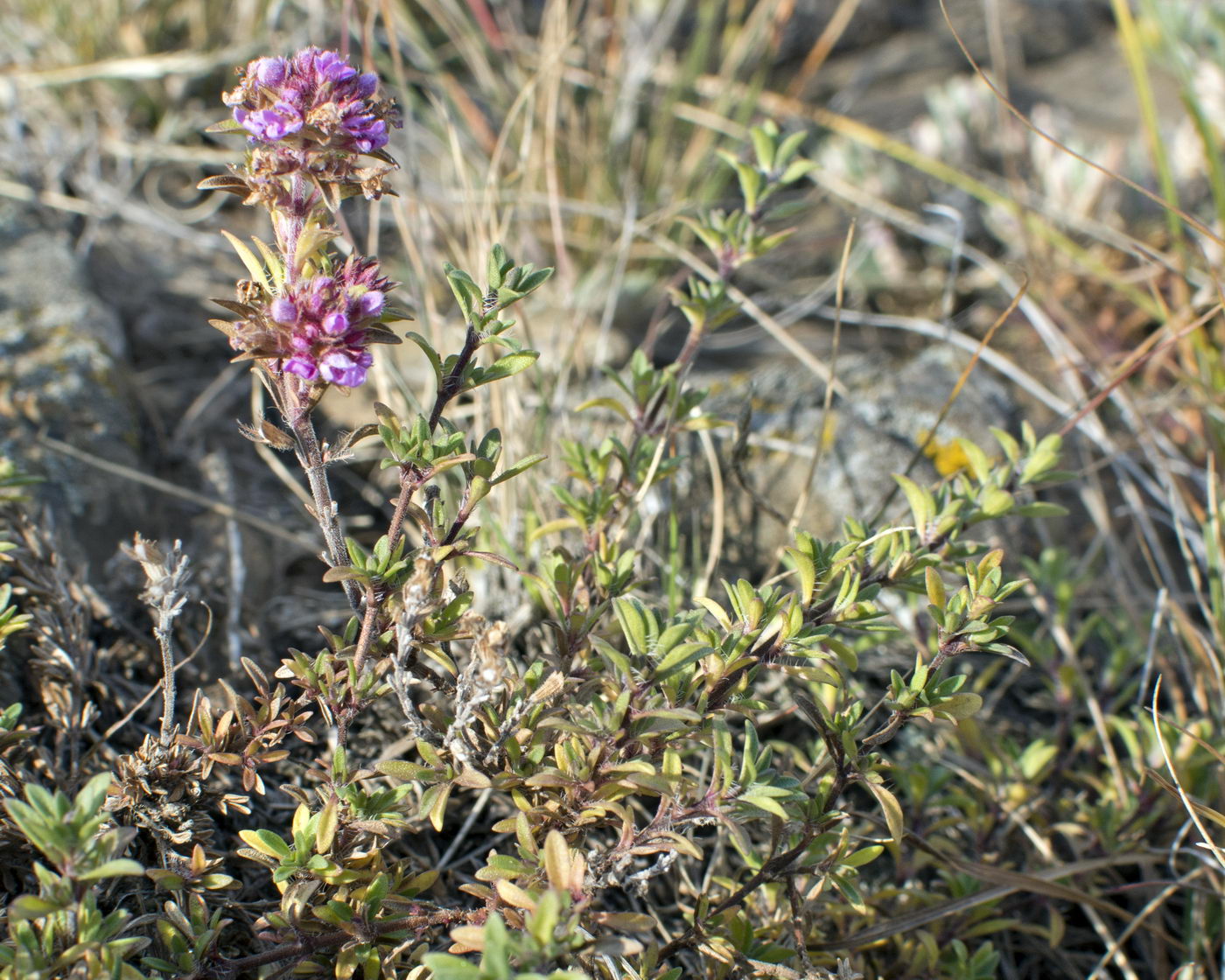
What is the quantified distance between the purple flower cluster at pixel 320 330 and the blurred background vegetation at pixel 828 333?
84 centimetres

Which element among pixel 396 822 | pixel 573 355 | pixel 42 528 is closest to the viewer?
pixel 396 822

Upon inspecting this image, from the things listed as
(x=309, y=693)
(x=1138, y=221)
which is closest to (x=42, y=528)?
(x=309, y=693)

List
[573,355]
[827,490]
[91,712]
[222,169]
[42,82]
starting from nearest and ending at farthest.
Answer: [91,712], [827,490], [573,355], [42,82], [222,169]

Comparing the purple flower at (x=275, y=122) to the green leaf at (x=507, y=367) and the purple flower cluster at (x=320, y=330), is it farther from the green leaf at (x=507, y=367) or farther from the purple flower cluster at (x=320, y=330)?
the green leaf at (x=507, y=367)

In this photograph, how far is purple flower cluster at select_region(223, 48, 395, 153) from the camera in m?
1.10

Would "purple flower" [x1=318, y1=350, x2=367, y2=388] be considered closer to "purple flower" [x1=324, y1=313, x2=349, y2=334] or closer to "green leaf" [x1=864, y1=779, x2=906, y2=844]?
"purple flower" [x1=324, y1=313, x2=349, y2=334]

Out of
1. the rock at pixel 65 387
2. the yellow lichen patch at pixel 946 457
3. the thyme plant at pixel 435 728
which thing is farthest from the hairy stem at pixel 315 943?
the yellow lichen patch at pixel 946 457

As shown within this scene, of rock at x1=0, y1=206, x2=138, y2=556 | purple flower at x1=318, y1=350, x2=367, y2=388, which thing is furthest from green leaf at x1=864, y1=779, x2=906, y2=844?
rock at x1=0, y1=206, x2=138, y2=556

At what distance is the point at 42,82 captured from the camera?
331cm

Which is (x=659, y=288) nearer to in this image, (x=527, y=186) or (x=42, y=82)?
(x=527, y=186)

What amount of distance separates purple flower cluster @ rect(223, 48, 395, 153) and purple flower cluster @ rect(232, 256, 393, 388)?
0.54 feet

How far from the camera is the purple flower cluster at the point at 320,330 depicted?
1083mm

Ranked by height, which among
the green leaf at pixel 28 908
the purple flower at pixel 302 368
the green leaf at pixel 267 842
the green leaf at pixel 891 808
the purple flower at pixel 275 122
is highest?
the purple flower at pixel 275 122

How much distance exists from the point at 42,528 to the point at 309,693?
837 mm
